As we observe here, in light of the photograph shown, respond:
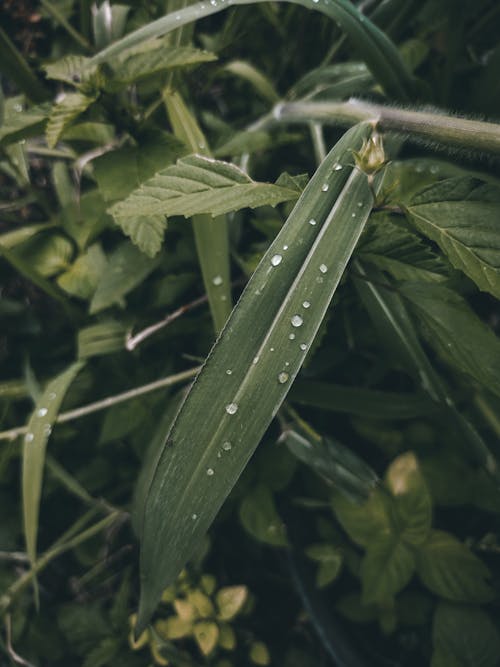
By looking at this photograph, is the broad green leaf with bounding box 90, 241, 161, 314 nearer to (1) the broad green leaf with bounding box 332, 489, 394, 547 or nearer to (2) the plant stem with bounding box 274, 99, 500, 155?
(2) the plant stem with bounding box 274, 99, 500, 155

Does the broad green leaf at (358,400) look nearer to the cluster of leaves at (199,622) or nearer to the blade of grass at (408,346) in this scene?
the blade of grass at (408,346)

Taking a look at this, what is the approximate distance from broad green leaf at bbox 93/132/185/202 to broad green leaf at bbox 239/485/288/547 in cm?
49

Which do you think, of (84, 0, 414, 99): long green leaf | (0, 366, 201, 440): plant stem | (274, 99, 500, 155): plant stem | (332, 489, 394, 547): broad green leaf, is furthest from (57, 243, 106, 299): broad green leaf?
(332, 489, 394, 547): broad green leaf

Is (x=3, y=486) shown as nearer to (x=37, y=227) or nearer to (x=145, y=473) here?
→ (x=145, y=473)

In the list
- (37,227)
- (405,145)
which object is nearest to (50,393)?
(37,227)

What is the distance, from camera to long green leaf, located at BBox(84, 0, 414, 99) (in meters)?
0.56

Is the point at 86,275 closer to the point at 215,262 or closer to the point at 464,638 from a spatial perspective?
the point at 215,262

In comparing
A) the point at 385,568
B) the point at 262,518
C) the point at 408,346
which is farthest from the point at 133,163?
the point at 385,568

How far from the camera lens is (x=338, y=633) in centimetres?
87

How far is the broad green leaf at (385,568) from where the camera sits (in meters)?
0.70

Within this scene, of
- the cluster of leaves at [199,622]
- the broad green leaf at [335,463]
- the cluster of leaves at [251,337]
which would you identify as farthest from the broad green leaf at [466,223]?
the cluster of leaves at [199,622]

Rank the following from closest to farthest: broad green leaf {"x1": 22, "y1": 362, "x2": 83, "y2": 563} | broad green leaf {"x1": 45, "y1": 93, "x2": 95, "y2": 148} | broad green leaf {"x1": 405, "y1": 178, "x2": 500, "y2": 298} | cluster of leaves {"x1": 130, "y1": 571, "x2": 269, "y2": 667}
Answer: broad green leaf {"x1": 405, "y1": 178, "x2": 500, "y2": 298}
broad green leaf {"x1": 45, "y1": 93, "x2": 95, "y2": 148}
broad green leaf {"x1": 22, "y1": 362, "x2": 83, "y2": 563}
cluster of leaves {"x1": 130, "y1": 571, "x2": 269, "y2": 667}

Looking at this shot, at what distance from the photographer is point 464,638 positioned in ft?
2.30

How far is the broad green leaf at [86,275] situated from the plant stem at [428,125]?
383mm
